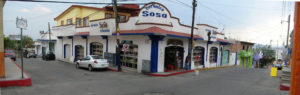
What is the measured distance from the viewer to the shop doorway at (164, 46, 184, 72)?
1488cm

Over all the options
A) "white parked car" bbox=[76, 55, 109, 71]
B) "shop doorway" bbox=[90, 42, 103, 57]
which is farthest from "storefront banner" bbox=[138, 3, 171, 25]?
"shop doorway" bbox=[90, 42, 103, 57]

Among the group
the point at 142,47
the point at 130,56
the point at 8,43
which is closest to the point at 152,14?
the point at 142,47

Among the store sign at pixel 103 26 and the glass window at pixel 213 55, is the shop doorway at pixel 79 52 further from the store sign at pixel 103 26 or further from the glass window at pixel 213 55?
the glass window at pixel 213 55

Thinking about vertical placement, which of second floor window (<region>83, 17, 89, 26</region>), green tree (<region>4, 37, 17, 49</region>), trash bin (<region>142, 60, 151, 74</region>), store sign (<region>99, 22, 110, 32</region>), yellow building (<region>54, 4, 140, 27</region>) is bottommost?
trash bin (<region>142, 60, 151, 74</region>)

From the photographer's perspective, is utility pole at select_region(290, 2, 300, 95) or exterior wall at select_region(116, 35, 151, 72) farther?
exterior wall at select_region(116, 35, 151, 72)

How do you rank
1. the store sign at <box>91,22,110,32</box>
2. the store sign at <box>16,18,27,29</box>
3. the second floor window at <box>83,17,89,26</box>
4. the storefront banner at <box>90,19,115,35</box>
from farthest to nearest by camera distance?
the second floor window at <box>83,17,89,26</box>
the store sign at <box>91,22,110,32</box>
the storefront banner at <box>90,19,115,35</box>
the store sign at <box>16,18,27,29</box>

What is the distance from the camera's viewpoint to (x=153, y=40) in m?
13.1

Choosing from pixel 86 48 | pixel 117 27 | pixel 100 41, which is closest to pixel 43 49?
pixel 86 48

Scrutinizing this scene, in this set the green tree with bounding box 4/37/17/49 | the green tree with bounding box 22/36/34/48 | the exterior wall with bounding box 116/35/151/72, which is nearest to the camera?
the exterior wall with bounding box 116/35/151/72

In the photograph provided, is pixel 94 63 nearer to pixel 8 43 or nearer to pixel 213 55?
pixel 213 55

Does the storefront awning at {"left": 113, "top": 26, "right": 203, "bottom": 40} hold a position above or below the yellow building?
below

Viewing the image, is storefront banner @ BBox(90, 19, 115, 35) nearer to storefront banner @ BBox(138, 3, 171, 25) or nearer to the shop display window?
the shop display window

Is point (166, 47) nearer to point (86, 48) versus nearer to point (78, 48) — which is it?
point (86, 48)

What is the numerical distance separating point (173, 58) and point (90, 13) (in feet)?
49.0
